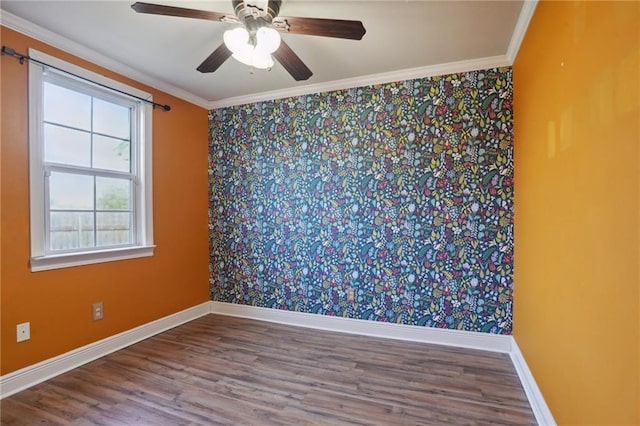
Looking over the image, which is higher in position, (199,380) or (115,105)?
(115,105)

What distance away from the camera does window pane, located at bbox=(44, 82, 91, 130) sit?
241 cm

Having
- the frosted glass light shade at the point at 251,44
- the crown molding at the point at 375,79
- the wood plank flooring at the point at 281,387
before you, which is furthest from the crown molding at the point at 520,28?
the wood plank flooring at the point at 281,387

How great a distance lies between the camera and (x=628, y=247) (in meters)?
0.99

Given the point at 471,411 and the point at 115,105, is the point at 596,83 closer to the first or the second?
the point at 471,411

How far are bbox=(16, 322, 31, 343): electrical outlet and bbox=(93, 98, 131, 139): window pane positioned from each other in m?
1.55

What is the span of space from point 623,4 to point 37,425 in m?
3.26

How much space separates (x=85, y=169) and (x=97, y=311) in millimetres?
1171

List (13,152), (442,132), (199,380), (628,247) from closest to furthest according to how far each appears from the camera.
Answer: (628,247) → (13,152) → (199,380) → (442,132)

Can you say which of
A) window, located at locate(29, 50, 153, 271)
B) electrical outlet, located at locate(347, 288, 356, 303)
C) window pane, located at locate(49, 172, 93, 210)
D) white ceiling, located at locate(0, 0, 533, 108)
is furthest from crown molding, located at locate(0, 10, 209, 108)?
electrical outlet, located at locate(347, 288, 356, 303)

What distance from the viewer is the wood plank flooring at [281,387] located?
1.91 metres

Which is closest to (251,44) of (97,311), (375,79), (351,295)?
(375,79)

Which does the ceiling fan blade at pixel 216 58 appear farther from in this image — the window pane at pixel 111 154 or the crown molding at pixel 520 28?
the crown molding at pixel 520 28

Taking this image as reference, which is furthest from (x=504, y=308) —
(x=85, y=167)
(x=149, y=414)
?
(x=85, y=167)

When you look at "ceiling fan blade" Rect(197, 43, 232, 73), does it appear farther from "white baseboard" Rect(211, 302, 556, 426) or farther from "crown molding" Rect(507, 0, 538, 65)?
"white baseboard" Rect(211, 302, 556, 426)
